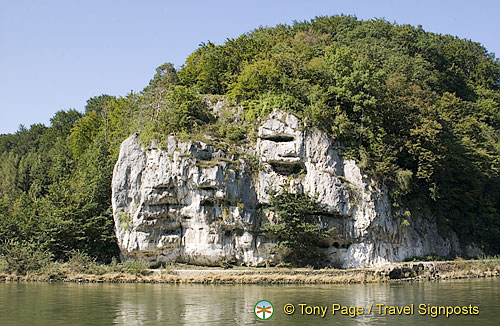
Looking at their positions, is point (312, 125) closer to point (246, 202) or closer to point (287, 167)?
point (287, 167)

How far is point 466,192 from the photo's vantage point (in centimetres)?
5194

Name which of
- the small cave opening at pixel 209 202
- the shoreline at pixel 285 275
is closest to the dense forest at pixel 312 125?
the shoreline at pixel 285 275

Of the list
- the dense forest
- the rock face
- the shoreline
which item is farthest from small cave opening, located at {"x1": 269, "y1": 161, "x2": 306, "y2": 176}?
the shoreline

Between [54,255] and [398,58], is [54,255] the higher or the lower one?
the lower one

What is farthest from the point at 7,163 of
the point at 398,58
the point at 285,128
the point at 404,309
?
the point at 404,309

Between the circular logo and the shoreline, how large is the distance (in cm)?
1211

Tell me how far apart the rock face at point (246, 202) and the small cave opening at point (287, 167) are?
0.27 feet

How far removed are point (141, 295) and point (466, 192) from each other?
33630 millimetres

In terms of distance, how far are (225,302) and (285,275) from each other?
41.0 ft

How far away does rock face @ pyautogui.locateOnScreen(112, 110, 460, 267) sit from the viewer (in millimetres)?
44125

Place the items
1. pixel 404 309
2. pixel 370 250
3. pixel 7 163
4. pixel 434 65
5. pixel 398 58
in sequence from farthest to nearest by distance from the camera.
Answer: pixel 7 163, pixel 434 65, pixel 398 58, pixel 370 250, pixel 404 309

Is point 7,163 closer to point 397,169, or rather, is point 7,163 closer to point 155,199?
point 155,199

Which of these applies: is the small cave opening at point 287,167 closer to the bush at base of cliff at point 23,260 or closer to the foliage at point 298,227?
the foliage at point 298,227

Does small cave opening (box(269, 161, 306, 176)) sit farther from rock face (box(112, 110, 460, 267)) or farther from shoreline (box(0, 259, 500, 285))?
shoreline (box(0, 259, 500, 285))
